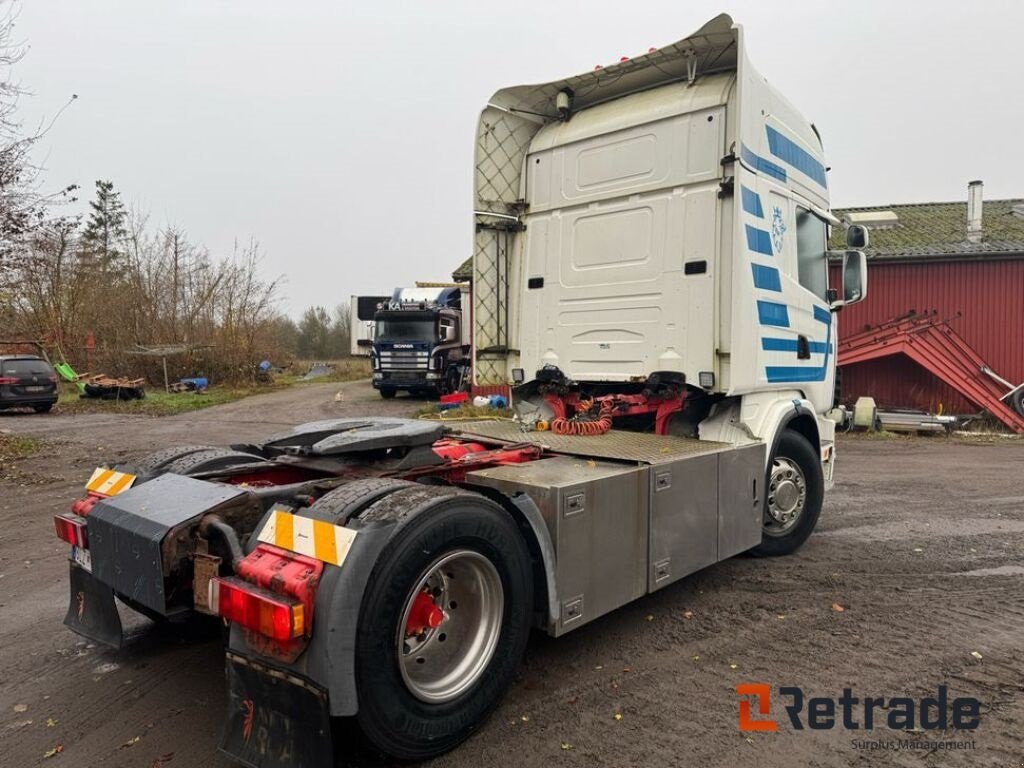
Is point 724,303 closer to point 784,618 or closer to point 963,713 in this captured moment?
point 784,618

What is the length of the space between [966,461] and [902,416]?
→ 14.6 feet

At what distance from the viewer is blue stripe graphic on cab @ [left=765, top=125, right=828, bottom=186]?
5094 millimetres

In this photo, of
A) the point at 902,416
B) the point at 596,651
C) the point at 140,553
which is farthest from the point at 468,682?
the point at 902,416

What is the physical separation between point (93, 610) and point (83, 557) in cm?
36

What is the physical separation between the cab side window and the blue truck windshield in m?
16.1

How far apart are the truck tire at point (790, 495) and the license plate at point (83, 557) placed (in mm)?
4260

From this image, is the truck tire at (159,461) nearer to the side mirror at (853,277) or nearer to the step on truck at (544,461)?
the step on truck at (544,461)

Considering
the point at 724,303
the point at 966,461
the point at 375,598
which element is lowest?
the point at 966,461

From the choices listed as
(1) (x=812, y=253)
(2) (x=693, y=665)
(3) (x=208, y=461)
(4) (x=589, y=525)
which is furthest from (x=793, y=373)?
(3) (x=208, y=461)

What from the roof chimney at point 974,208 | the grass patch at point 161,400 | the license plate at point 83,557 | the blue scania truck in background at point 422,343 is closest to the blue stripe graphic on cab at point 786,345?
the license plate at point 83,557

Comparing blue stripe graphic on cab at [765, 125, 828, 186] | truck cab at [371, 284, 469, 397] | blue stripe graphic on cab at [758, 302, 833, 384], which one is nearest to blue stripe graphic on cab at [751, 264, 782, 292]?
blue stripe graphic on cab at [758, 302, 833, 384]

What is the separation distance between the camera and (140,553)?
2.85 metres

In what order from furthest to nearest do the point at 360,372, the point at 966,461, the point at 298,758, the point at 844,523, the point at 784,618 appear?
the point at 360,372 < the point at 966,461 < the point at 844,523 < the point at 784,618 < the point at 298,758

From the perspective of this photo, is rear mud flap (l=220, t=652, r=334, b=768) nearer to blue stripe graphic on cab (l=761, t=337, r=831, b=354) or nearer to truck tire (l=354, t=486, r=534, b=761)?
truck tire (l=354, t=486, r=534, b=761)
